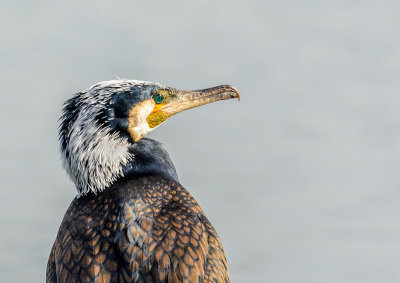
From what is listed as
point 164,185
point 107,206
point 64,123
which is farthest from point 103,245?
point 64,123

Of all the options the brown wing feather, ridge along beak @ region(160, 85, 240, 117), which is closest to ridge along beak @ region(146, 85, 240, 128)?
ridge along beak @ region(160, 85, 240, 117)

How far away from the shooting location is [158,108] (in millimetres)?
9219

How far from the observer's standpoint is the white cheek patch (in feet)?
28.5

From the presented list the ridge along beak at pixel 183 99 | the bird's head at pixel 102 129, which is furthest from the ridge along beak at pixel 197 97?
the bird's head at pixel 102 129

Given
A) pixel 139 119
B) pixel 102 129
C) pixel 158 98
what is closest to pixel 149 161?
pixel 139 119

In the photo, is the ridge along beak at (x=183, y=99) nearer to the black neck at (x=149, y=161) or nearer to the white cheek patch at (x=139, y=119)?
the white cheek patch at (x=139, y=119)

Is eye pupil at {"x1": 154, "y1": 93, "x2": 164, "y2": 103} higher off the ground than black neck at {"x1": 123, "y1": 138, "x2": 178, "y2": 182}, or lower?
higher

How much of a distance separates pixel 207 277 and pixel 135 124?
220cm

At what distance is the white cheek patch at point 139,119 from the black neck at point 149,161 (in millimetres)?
175

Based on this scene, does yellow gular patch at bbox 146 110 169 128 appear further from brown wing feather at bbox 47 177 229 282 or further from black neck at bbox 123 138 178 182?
brown wing feather at bbox 47 177 229 282

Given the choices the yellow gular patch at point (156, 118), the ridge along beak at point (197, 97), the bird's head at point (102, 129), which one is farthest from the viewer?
the ridge along beak at point (197, 97)

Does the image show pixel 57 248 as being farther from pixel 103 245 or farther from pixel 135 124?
pixel 135 124

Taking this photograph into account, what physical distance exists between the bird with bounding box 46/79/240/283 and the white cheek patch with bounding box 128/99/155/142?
1 cm

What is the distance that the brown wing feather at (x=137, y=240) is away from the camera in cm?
760
